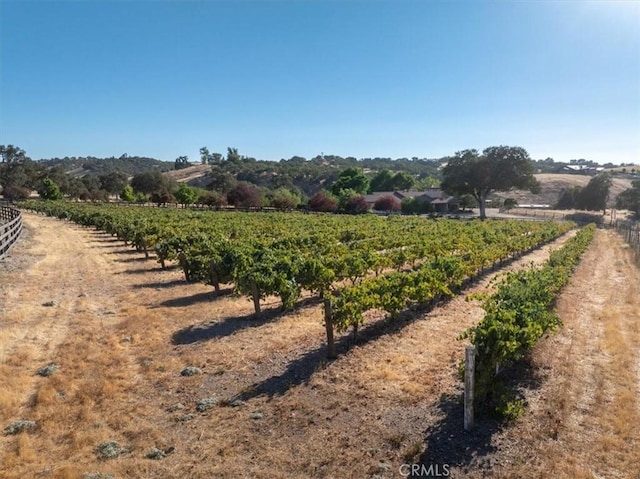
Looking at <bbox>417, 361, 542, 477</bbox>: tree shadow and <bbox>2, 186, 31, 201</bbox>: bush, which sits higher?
<bbox>2, 186, 31, 201</bbox>: bush

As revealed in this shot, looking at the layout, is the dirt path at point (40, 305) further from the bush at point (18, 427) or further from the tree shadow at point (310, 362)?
the tree shadow at point (310, 362)

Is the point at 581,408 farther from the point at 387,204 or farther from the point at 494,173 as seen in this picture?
the point at 387,204

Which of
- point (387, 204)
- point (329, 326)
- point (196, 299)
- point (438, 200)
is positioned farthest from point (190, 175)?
point (329, 326)

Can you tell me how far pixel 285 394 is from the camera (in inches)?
325

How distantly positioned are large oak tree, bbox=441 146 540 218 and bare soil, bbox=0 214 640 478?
5716 cm

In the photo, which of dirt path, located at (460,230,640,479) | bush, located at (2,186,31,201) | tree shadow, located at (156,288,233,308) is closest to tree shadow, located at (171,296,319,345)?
tree shadow, located at (156,288,233,308)

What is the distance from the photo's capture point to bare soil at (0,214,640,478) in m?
6.20

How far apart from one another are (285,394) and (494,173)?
67477 millimetres

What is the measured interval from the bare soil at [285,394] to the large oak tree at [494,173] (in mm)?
57162

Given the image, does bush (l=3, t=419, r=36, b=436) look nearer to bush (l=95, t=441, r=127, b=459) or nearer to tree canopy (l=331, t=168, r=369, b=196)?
bush (l=95, t=441, r=127, b=459)

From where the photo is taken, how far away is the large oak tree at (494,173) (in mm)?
67875

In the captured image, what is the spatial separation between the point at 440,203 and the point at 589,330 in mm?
70537

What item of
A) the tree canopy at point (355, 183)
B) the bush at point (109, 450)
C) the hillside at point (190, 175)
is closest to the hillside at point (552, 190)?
the tree canopy at point (355, 183)

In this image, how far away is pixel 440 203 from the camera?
80562 millimetres
